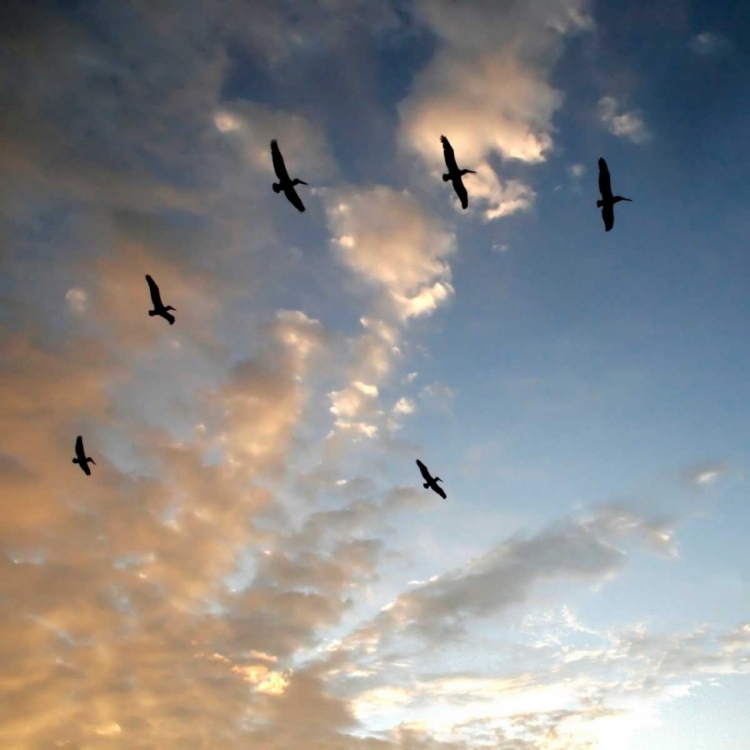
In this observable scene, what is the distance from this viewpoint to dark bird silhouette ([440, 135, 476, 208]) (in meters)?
26.4

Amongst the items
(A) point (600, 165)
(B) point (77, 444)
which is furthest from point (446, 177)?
(B) point (77, 444)

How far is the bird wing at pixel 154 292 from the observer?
33406 millimetres

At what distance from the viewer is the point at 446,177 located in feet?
90.1

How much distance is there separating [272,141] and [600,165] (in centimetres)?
1498

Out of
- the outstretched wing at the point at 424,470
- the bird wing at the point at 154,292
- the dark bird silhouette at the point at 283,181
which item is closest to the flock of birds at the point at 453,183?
the dark bird silhouette at the point at 283,181

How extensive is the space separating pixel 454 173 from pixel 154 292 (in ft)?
58.6

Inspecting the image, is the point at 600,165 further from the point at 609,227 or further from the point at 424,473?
the point at 424,473

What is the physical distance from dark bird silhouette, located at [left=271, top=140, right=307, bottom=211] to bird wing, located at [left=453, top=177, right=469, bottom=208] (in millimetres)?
7396

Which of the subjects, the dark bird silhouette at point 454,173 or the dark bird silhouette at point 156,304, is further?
the dark bird silhouette at point 156,304

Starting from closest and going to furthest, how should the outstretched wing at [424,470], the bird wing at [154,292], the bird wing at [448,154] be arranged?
the bird wing at [448,154], the bird wing at [154,292], the outstretched wing at [424,470]

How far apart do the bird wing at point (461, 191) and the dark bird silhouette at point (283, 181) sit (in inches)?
291

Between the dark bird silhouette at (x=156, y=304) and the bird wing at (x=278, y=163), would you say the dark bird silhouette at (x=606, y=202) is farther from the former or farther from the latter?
the dark bird silhouette at (x=156, y=304)

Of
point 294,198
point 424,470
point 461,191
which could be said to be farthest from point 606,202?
point 424,470

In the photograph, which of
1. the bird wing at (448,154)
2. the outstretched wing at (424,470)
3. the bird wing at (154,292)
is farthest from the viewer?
the outstretched wing at (424,470)
